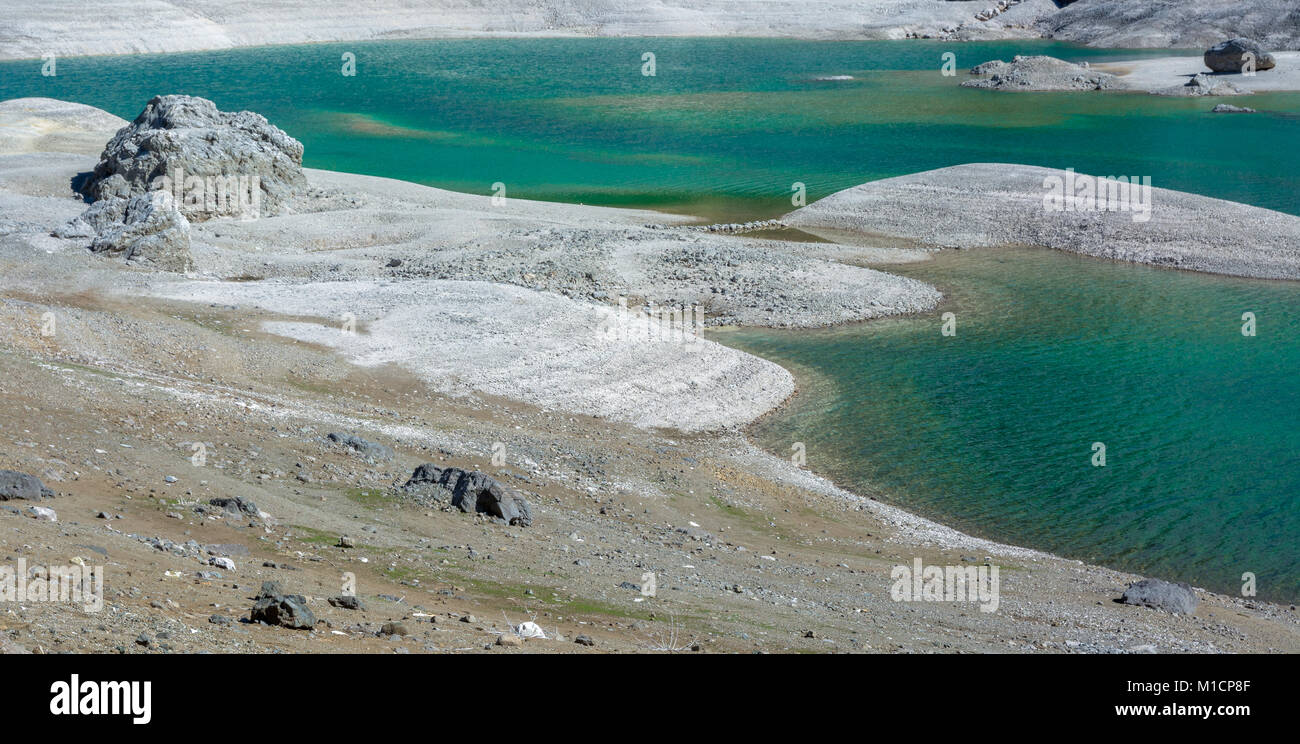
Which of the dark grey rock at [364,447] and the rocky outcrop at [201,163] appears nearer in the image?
the dark grey rock at [364,447]

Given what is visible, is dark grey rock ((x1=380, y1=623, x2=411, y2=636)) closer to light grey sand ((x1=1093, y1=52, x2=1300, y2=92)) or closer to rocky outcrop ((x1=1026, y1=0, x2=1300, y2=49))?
light grey sand ((x1=1093, y1=52, x2=1300, y2=92))

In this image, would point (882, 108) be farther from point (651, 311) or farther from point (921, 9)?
point (921, 9)

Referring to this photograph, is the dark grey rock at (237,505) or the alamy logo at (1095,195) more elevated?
the alamy logo at (1095,195)

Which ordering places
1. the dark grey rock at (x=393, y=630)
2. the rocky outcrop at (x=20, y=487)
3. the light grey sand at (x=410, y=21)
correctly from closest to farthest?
1. the dark grey rock at (x=393, y=630)
2. the rocky outcrop at (x=20, y=487)
3. the light grey sand at (x=410, y=21)

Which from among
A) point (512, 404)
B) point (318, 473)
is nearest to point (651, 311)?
point (512, 404)

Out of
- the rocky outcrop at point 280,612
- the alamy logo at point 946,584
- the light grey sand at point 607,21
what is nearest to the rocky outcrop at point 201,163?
the alamy logo at point 946,584

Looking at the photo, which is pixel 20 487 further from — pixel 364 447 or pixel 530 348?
pixel 530 348

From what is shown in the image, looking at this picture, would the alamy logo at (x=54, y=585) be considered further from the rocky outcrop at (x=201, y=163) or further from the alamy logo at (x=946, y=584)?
the rocky outcrop at (x=201, y=163)
